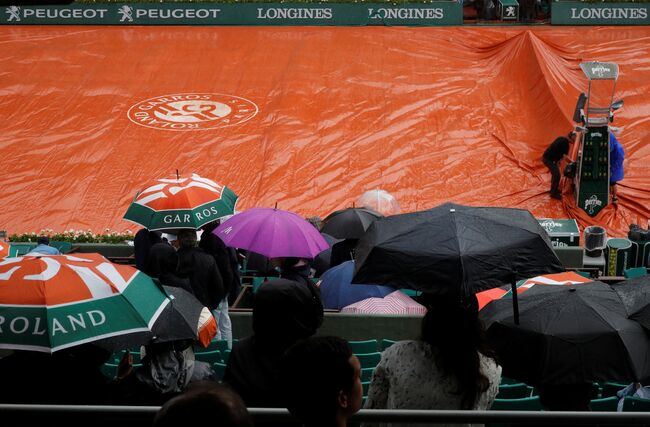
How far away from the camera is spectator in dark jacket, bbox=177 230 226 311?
24.8ft

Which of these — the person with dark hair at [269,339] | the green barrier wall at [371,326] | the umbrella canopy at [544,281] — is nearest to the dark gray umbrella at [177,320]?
the person with dark hair at [269,339]

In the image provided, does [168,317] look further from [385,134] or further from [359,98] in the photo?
[359,98]

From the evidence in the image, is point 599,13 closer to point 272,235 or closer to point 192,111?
point 192,111

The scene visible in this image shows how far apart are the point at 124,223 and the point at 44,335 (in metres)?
10.4

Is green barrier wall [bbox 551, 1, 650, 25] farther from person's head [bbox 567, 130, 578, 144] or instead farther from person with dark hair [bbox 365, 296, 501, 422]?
person with dark hair [bbox 365, 296, 501, 422]

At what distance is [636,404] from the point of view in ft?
17.0

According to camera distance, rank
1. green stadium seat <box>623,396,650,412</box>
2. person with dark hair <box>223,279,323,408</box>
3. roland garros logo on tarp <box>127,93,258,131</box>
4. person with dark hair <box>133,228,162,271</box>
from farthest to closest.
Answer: roland garros logo on tarp <box>127,93,258,131</box> → person with dark hair <box>133,228,162,271</box> → green stadium seat <box>623,396,650,412</box> → person with dark hair <box>223,279,323,408</box>

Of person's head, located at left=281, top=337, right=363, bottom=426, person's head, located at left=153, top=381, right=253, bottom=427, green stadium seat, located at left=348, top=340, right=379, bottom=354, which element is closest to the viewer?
person's head, located at left=153, top=381, right=253, bottom=427

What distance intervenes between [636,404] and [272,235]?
3403 millimetres

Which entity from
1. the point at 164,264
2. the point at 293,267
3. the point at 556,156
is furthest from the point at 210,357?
the point at 556,156

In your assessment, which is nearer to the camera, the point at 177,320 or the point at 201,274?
the point at 177,320

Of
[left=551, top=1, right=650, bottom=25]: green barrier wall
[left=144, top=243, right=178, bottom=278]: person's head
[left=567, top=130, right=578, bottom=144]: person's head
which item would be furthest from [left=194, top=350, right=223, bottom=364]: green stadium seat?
[left=551, top=1, right=650, bottom=25]: green barrier wall

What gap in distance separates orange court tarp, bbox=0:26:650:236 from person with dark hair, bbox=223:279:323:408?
34.7 feet

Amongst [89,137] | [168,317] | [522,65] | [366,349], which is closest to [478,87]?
[522,65]
